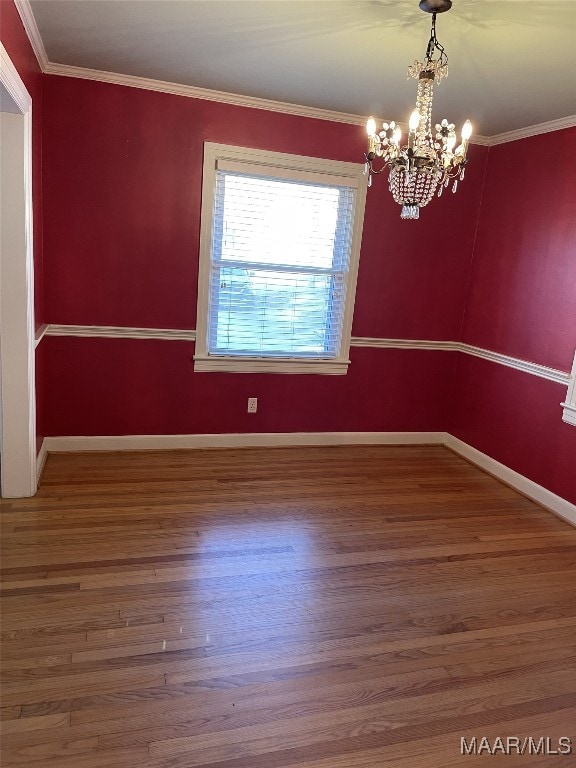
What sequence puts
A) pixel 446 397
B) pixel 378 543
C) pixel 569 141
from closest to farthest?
pixel 378 543 → pixel 569 141 → pixel 446 397

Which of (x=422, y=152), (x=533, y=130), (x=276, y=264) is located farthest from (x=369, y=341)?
(x=422, y=152)

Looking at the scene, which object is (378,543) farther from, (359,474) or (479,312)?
(479,312)

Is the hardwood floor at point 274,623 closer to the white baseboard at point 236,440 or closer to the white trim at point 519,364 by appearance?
the white baseboard at point 236,440

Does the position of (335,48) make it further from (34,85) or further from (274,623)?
(274,623)

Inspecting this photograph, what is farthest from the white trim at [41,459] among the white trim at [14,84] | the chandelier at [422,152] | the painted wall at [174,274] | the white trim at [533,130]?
the white trim at [533,130]

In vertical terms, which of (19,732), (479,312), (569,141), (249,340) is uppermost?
(569,141)

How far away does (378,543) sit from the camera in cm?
290

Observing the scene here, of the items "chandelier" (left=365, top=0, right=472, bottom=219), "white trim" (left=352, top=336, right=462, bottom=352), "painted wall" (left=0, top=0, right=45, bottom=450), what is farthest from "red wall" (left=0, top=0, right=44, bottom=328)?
"white trim" (left=352, top=336, right=462, bottom=352)

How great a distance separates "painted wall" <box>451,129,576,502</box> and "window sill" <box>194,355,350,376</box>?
115 centimetres

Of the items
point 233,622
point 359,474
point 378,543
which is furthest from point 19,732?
point 359,474

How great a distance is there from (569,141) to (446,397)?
209 centimetres

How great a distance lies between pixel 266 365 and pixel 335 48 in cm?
212

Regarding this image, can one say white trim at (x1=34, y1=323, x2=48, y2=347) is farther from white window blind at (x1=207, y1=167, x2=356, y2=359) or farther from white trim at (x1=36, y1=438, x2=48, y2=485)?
white window blind at (x1=207, y1=167, x2=356, y2=359)

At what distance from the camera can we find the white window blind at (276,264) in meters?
3.73
